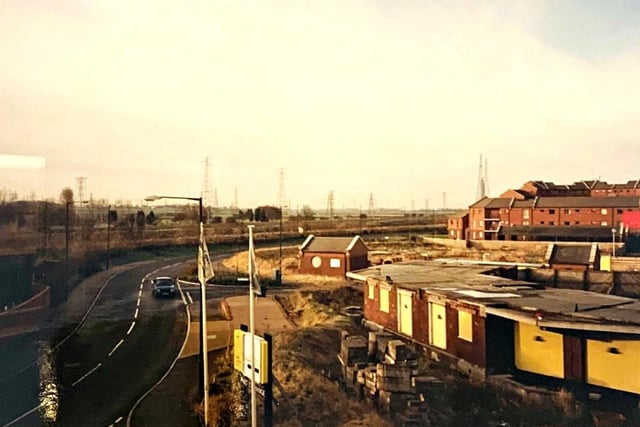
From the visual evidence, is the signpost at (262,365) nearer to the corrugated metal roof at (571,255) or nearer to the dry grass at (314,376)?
the dry grass at (314,376)

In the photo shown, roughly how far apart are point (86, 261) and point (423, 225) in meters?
10.2

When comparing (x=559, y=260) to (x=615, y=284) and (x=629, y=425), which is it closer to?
(x=615, y=284)

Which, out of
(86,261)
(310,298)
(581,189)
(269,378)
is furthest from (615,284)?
(86,261)

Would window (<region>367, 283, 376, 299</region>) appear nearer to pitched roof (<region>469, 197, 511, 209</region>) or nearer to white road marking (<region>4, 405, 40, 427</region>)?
pitched roof (<region>469, 197, 511, 209</region>)

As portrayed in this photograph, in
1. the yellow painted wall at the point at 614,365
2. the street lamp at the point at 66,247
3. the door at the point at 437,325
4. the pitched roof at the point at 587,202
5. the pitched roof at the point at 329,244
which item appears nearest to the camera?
the yellow painted wall at the point at 614,365

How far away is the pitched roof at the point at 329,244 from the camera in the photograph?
41.2ft

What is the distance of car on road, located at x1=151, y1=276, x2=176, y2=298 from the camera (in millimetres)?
13008

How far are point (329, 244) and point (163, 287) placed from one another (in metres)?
4.55

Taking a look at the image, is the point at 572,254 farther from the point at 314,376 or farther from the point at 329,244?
the point at 314,376

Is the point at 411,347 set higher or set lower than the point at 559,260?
lower

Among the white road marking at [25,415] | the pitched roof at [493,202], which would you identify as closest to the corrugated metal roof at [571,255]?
the pitched roof at [493,202]

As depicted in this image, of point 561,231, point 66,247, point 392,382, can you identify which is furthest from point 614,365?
point 66,247

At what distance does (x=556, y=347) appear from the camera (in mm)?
7145

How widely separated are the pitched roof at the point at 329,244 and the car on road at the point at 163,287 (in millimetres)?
3682
